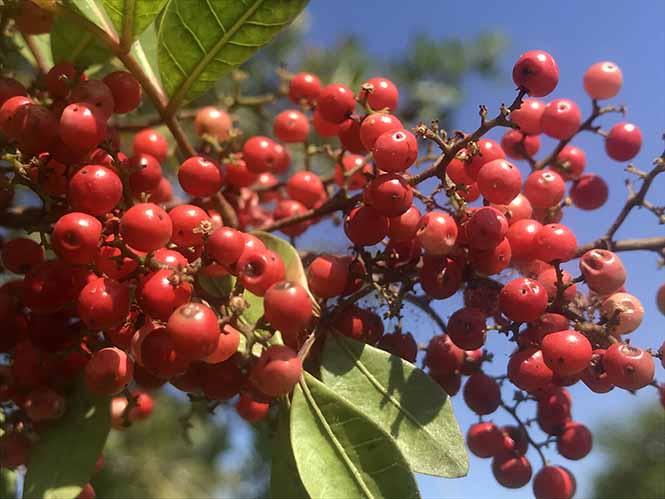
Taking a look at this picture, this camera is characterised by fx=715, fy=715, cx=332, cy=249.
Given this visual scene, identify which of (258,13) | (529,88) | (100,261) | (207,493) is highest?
(529,88)

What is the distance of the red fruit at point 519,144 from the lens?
77.0 inches

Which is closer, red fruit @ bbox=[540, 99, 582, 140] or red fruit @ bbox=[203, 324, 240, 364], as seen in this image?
red fruit @ bbox=[203, 324, 240, 364]

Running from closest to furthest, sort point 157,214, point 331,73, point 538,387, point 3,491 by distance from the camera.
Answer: point 157,214
point 538,387
point 3,491
point 331,73

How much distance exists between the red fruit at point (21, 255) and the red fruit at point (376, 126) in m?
0.81

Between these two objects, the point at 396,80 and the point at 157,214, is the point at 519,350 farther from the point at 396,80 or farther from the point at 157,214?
the point at 396,80

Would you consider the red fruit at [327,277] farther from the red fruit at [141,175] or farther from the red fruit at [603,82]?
the red fruit at [603,82]

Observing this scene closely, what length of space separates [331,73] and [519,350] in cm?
218

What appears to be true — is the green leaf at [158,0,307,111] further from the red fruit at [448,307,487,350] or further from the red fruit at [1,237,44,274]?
the red fruit at [448,307,487,350]

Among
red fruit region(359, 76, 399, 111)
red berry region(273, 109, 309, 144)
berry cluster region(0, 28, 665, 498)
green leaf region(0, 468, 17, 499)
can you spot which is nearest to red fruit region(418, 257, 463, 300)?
berry cluster region(0, 28, 665, 498)

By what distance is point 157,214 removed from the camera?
1.42m

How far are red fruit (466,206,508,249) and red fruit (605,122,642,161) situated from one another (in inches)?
27.3

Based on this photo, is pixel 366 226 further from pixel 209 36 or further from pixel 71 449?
pixel 71 449

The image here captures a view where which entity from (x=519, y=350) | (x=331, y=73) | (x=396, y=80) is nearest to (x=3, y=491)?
(x=519, y=350)

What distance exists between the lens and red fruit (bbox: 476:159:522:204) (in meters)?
1.47
